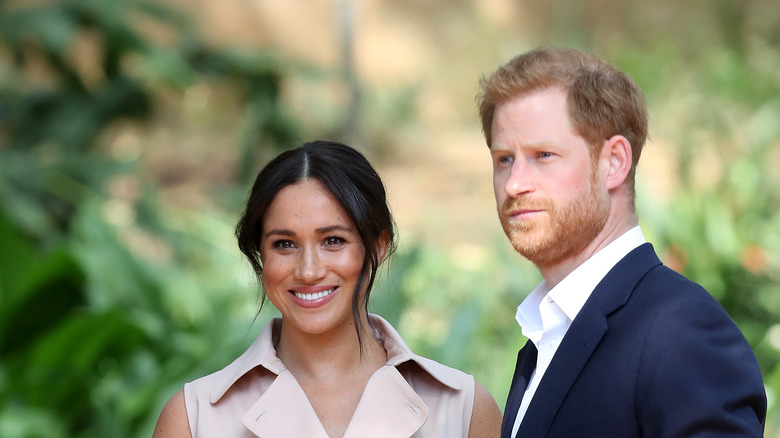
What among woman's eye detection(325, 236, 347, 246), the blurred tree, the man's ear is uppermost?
the blurred tree

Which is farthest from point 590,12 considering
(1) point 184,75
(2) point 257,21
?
(1) point 184,75

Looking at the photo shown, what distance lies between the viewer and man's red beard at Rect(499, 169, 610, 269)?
1501 mm

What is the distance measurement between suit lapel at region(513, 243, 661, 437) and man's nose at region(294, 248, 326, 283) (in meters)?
0.42

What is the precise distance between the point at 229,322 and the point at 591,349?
2796 mm

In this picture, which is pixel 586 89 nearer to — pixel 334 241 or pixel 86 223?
pixel 334 241

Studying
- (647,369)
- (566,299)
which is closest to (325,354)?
(566,299)

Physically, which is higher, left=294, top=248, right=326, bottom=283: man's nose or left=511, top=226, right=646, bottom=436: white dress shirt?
left=294, top=248, right=326, bottom=283: man's nose

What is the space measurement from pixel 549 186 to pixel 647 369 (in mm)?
322

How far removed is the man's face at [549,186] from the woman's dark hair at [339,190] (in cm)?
27

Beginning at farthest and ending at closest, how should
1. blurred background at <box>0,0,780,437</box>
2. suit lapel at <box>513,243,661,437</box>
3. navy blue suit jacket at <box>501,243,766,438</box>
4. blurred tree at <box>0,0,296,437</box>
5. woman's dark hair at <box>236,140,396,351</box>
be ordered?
blurred background at <box>0,0,780,437</box>, blurred tree at <box>0,0,296,437</box>, woman's dark hair at <box>236,140,396,351</box>, suit lapel at <box>513,243,661,437</box>, navy blue suit jacket at <box>501,243,766,438</box>

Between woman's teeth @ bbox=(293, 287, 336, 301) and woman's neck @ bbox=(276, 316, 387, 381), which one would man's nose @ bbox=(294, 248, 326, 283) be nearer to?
woman's teeth @ bbox=(293, 287, 336, 301)

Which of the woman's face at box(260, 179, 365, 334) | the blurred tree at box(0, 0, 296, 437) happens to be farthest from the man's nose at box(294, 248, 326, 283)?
the blurred tree at box(0, 0, 296, 437)

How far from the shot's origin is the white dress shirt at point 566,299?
60.4 inches

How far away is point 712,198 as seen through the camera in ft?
16.8
